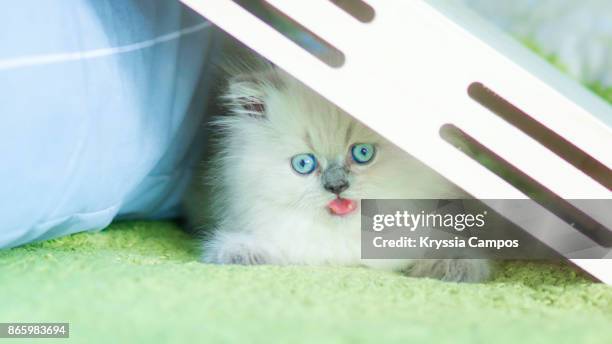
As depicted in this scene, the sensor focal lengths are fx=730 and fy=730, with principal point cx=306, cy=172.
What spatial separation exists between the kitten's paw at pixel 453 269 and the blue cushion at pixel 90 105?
1.51 feet

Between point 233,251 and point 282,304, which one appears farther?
point 233,251

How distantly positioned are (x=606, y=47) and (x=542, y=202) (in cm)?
105

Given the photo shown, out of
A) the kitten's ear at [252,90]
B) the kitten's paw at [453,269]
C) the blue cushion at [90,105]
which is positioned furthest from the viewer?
the kitten's ear at [252,90]

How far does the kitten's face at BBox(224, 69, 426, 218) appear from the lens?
1.11 m

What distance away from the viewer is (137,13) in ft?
3.65

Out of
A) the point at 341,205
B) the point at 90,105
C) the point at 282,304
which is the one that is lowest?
the point at 282,304

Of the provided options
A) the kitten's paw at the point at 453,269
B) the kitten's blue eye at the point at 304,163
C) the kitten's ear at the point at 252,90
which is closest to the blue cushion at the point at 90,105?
the kitten's ear at the point at 252,90

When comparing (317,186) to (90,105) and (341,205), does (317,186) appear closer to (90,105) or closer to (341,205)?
(341,205)

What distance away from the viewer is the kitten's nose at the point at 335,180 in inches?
43.1

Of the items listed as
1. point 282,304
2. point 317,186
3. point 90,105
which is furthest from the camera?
point 317,186

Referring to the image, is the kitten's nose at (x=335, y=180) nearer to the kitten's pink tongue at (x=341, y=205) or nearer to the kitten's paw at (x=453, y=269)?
the kitten's pink tongue at (x=341, y=205)

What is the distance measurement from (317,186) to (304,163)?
0.04m

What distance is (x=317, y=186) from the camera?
111 centimetres

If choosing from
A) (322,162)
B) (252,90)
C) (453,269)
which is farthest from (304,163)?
(453,269)
